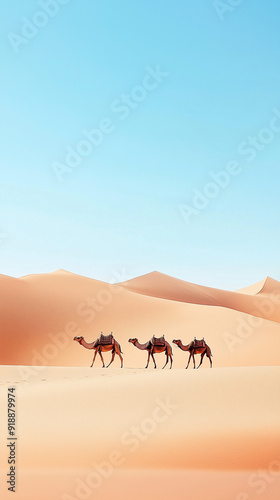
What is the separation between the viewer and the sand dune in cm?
3291

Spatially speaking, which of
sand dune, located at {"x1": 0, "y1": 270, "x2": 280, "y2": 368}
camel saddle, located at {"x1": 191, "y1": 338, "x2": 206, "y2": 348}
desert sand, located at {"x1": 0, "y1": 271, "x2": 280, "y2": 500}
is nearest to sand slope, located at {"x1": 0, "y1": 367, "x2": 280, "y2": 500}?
desert sand, located at {"x1": 0, "y1": 271, "x2": 280, "y2": 500}

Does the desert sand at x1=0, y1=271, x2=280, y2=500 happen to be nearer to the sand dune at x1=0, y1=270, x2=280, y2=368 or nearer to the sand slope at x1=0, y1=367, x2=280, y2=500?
the sand slope at x1=0, y1=367, x2=280, y2=500

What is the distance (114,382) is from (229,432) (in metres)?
5.10

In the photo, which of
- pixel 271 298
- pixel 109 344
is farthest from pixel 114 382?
pixel 271 298

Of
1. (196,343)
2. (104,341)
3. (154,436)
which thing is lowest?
(154,436)

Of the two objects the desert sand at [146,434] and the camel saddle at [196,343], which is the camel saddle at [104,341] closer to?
the desert sand at [146,434]

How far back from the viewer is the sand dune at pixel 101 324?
1296 inches

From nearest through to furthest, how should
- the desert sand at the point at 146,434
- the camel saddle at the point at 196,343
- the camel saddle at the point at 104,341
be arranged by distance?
the desert sand at the point at 146,434 → the camel saddle at the point at 104,341 → the camel saddle at the point at 196,343

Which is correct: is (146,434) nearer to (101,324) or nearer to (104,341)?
(104,341)

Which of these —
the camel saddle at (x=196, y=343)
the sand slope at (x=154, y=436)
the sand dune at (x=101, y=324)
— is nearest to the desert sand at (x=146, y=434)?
the sand slope at (x=154, y=436)

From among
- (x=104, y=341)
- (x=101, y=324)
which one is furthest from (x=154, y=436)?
(x=101, y=324)

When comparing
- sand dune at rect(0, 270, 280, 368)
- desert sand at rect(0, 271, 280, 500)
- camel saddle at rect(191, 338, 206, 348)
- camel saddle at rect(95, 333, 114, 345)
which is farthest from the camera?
sand dune at rect(0, 270, 280, 368)

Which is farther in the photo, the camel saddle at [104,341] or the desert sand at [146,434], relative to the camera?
the camel saddle at [104,341]

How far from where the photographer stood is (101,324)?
129ft
